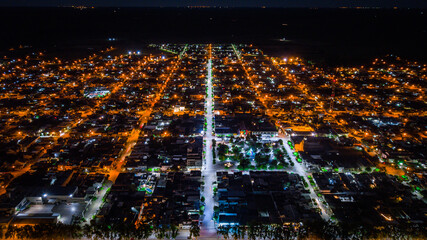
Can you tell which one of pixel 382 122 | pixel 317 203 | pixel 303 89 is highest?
pixel 303 89

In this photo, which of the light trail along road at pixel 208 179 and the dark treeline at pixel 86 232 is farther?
the light trail along road at pixel 208 179

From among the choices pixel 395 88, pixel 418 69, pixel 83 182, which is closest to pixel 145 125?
pixel 83 182

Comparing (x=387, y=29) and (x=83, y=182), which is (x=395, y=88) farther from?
(x=387, y=29)

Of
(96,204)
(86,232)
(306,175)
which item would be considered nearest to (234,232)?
(306,175)

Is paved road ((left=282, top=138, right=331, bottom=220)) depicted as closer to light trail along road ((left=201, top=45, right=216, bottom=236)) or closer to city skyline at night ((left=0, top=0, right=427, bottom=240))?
city skyline at night ((left=0, top=0, right=427, bottom=240))

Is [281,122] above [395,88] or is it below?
below

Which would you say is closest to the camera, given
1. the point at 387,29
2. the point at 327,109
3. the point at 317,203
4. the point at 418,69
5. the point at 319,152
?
the point at 317,203

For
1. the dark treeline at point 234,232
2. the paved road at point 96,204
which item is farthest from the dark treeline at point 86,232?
the paved road at point 96,204

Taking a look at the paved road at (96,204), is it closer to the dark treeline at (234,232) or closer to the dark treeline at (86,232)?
the dark treeline at (234,232)
